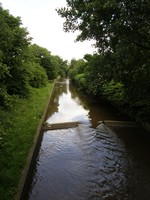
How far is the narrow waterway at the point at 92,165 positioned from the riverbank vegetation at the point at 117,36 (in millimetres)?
2816

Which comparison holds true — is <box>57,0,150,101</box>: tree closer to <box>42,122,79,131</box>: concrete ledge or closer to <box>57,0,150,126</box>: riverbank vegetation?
<box>57,0,150,126</box>: riverbank vegetation

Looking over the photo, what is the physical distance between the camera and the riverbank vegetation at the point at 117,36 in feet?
29.8

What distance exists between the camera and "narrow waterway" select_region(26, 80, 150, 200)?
24.6ft

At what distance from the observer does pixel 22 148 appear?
380 inches

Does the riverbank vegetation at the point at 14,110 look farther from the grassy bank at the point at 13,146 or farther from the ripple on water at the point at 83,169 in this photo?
the ripple on water at the point at 83,169

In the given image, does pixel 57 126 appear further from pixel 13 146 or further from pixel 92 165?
pixel 92 165

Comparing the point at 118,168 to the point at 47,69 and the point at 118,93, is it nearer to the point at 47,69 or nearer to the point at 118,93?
the point at 118,93

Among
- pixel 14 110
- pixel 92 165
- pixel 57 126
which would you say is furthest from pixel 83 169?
pixel 14 110

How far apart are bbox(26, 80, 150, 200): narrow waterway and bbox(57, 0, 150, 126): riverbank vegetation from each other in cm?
282

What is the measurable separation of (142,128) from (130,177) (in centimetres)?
666

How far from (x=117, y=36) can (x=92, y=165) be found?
5.27 meters

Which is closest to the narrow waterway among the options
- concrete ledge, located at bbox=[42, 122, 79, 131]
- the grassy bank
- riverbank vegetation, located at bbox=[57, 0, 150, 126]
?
concrete ledge, located at bbox=[42, 122, 79, 131]

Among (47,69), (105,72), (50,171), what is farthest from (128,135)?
(47,69)

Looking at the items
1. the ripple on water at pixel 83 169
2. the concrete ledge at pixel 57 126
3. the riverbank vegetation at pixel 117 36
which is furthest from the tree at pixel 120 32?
the concrete ledge at pixel 57 126
